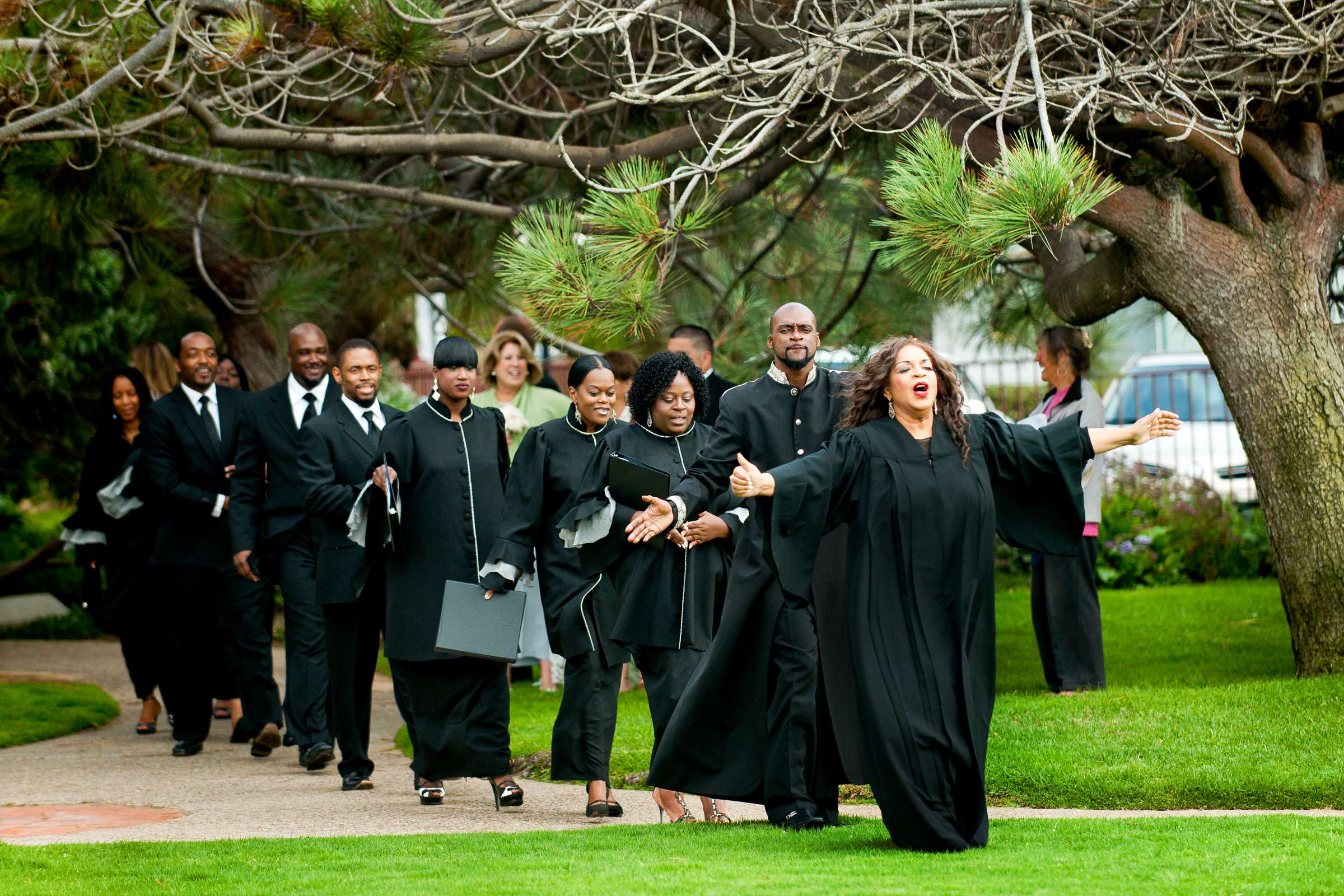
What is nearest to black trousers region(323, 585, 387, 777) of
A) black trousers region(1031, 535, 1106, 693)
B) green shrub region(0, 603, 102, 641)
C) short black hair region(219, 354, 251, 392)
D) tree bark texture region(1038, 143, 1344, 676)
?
short black hair region(219, 354, 251, 392)

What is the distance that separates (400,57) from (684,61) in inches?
47.9

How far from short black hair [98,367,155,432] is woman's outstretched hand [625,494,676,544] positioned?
4714 millimetres

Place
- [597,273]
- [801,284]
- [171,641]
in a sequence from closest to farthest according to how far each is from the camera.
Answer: [597,273] < [171,641] < [801,284]

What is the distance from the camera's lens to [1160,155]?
7859 millimetres

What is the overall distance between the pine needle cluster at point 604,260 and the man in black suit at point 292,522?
1.62 meters

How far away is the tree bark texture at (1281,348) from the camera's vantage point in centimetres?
752

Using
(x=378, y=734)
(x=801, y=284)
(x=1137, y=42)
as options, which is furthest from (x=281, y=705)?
(x=1137, y=42)

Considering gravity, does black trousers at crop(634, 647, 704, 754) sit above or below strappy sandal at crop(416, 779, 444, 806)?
above

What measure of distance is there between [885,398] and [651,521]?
1.01 metres

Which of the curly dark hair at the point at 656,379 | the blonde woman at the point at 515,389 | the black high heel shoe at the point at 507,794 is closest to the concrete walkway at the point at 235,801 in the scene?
the black high heel shoe at the point at 507,794

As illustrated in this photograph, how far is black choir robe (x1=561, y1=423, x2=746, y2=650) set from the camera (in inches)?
245

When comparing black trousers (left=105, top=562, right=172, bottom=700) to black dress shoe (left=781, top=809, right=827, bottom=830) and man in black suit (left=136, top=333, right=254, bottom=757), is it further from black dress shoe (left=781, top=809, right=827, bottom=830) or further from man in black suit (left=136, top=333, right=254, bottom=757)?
black dress shoe (left=781, top=809, right=827, bottom=830)

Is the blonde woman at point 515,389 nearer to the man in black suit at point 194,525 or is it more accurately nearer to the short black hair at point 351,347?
the man in black suit at point 194,525

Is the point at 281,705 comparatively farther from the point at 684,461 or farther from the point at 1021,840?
the point at 1021,840
